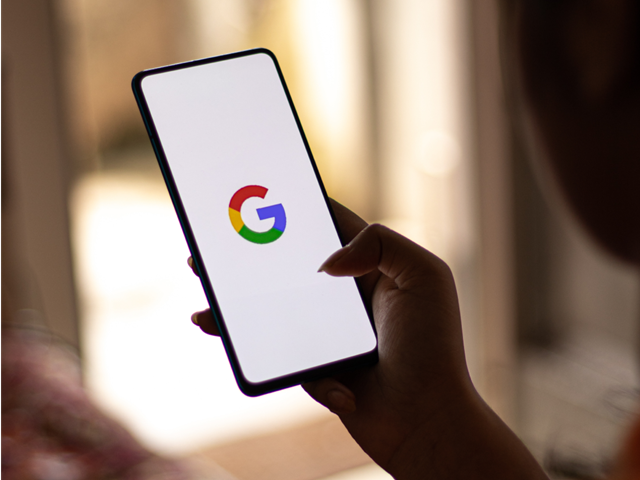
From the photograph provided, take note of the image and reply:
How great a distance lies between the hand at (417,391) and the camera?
22.4 inches

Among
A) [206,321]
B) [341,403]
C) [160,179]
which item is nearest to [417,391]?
[341,403]

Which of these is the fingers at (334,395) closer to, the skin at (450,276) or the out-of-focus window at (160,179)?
the skin at (450,276)

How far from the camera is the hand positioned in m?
0.57

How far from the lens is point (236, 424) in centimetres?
193

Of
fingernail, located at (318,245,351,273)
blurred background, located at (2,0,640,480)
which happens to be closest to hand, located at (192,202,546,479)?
fingernail, located at (318,245,351,273)

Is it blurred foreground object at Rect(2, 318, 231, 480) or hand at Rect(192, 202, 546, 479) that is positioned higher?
hand at Rect(192, 202, 546, 479)

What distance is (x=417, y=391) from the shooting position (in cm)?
59

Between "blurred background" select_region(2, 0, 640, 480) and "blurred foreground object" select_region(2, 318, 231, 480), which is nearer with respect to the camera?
"blurred foreground object" select_region(2, 318, 231, 480)

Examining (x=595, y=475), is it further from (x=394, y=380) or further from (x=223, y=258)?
(x=223, y=258)

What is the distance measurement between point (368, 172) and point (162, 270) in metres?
0.82

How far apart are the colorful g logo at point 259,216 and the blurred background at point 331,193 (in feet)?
3.37

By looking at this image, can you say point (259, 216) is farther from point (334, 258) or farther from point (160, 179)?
point (160, 179)

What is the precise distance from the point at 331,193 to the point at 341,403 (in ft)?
5.20

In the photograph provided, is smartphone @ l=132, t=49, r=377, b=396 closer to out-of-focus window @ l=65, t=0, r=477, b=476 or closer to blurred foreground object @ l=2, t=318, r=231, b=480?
blurred foreground object @ l=2, t=318, r=231, b=480
